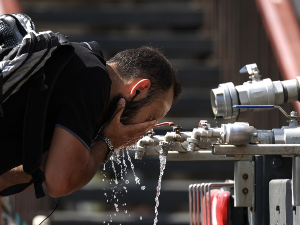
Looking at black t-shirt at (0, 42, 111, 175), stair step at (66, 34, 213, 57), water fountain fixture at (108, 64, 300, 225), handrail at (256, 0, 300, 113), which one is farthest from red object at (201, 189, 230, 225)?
stair step at (66, 34, 213, 57)

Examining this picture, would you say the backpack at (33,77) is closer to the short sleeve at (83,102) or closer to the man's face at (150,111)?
the short sleeve at (83,102)

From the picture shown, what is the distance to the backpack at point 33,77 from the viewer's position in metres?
1.81

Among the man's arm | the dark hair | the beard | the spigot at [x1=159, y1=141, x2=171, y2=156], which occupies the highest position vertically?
the dark hair

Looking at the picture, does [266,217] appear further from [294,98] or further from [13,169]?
[13,169]

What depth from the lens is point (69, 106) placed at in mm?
1873

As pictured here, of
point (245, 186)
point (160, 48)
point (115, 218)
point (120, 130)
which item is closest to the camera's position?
point (120, 130)

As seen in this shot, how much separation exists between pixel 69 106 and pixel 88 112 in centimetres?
6

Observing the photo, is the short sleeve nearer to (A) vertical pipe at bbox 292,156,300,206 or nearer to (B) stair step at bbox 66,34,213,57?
(A) vertical pipe at bbox 292,156,300,206

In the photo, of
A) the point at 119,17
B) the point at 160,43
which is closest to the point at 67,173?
the point at 160,43

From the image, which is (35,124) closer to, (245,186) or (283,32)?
(245,186)

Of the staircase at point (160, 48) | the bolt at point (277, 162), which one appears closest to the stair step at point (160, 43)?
the staircase at point (160, 48)

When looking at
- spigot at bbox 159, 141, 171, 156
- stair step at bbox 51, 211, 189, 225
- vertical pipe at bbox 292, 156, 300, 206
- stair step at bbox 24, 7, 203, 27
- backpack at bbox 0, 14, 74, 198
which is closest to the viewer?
backpack at bbox 0, 14, 74, 198

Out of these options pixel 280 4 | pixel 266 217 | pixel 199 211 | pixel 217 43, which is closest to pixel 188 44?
pixel 217 43

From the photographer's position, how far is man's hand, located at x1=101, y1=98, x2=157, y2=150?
82.5 inches
